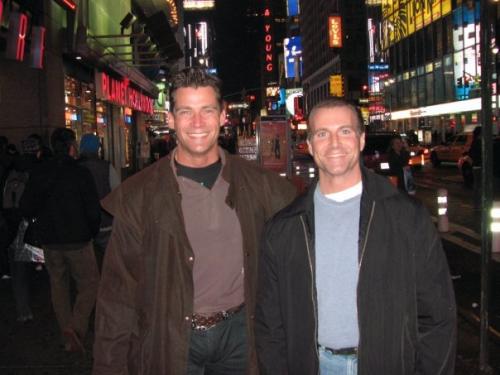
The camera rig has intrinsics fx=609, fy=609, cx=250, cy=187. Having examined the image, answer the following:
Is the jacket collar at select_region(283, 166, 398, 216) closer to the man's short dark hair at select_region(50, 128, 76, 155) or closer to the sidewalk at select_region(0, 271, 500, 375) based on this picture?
the sidewalk at select_region(0, 271, 500, 375)

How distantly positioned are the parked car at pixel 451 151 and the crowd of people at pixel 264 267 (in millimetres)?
26967

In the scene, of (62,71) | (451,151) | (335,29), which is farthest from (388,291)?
(335,29)

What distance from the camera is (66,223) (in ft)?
19.1

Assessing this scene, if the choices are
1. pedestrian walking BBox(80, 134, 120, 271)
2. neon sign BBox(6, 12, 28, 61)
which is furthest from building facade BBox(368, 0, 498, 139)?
pedestrian walking BBox(80, 134, 120, 271)

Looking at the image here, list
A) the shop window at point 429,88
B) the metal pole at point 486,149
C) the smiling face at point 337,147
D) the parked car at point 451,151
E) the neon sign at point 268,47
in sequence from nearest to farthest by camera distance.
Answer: the smiling face at point 337,147 < the metal pole at point 486,149 < the parked car at point 451,151 < the shop window at point 429,88 < the neon sign at point 268,47

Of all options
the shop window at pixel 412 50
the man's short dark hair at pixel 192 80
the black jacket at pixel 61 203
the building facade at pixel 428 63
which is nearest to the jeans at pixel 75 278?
the black jacket at pixel 61 203

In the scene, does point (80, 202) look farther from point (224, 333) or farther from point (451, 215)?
point (451, 215)

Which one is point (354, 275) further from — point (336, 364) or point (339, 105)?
point (339, 105)

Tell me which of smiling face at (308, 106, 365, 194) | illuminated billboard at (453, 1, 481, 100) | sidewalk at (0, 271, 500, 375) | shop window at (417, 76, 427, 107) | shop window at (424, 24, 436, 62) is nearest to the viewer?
smiling face at (308, 106, 365, 194)

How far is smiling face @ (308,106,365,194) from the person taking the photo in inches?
105

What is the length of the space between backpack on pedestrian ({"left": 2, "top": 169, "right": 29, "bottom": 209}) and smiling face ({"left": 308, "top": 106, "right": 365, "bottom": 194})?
525 centimetres

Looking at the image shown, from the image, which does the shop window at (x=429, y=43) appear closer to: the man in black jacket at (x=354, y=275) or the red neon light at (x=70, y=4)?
the red neon light at (x=70, y=4)

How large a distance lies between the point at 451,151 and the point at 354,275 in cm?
2912

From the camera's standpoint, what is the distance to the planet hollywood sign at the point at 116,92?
771 inches
